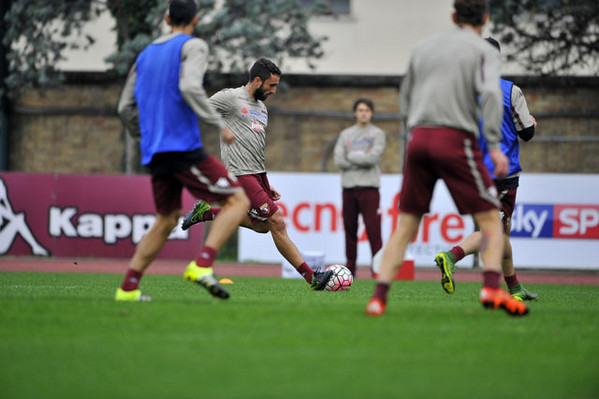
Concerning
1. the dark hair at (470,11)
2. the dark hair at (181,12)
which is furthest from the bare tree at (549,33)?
the dark hair at (181,12)

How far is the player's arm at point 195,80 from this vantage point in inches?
260

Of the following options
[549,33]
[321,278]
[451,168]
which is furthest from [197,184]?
[549,33]

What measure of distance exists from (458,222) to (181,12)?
427 inches

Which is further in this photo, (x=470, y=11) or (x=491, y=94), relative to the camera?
(x=470, y=11)

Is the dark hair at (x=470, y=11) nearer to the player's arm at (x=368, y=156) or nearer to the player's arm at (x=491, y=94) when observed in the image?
the player's arm at (x=491, y=94)

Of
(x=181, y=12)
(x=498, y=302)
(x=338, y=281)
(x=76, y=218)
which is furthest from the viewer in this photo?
(x=76, y=218)

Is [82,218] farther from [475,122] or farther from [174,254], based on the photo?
[475,122]

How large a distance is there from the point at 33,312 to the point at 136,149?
1422 centimetres

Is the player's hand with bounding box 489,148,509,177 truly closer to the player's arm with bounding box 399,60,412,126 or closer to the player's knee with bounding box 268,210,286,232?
the player's arm with bounding box 399,60,412,126

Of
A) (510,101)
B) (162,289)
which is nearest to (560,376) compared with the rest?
(510,101)

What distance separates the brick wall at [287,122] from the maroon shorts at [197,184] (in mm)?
13966

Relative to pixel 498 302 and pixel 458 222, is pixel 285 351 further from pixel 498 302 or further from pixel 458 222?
pixel 458 222

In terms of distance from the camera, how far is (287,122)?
70.9 feet

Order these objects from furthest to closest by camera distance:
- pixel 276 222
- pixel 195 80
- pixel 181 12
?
pixel 276 222 → pixel 181 12 → pixel 195 80
